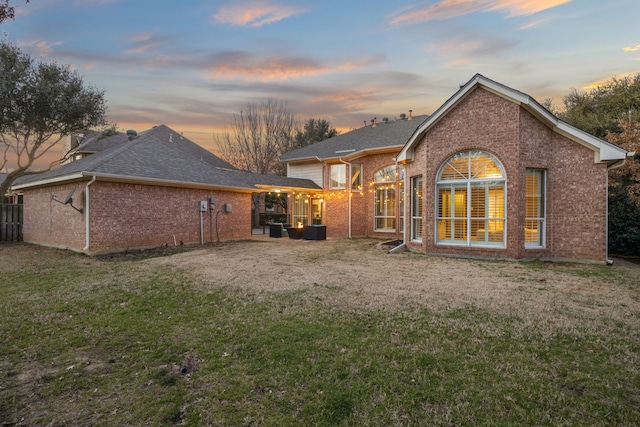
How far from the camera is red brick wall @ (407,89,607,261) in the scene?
31.8 ft

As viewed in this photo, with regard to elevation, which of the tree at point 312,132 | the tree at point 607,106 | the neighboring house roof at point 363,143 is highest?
the tree at point 312,132

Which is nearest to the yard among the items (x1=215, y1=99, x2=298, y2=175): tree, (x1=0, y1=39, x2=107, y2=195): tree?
(x1=0, y1=39, x2=107, y2=195): tree

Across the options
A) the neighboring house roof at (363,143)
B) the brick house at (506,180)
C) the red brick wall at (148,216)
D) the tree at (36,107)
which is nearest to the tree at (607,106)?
the neighboring house roof at (363,143)

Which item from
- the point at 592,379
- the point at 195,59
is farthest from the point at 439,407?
the point at 195,59

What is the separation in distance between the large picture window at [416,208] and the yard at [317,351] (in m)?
5.19

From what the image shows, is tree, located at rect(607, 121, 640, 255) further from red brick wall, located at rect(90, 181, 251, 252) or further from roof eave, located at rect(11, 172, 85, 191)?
roof eave, located at rect(11, 172, 85, 191)

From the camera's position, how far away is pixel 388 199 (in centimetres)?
1703

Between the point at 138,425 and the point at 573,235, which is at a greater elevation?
the point at 573,235

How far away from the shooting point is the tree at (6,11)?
13.7ft

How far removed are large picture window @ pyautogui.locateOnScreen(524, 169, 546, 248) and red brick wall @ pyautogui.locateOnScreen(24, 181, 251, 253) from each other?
12.1 m

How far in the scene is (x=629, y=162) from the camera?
1238 cm

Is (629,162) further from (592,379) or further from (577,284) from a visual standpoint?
(592,379)

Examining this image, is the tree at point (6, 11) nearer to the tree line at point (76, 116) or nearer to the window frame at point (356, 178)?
the window frame at point (356, 178)

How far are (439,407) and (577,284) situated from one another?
21.1ft
